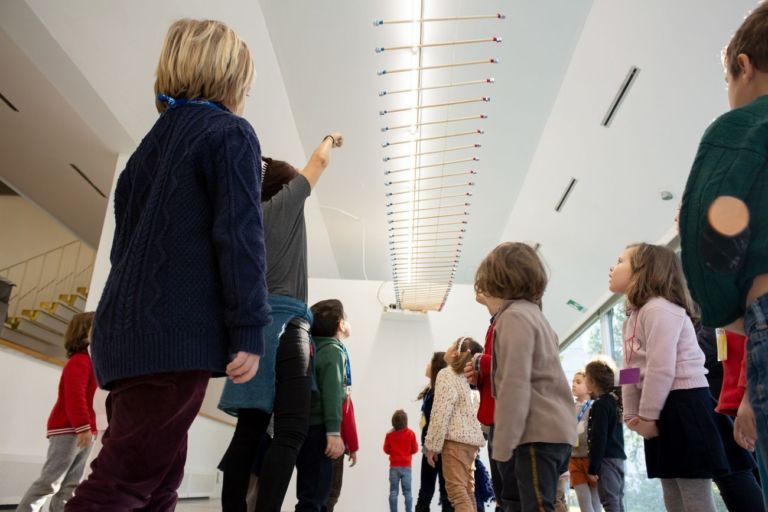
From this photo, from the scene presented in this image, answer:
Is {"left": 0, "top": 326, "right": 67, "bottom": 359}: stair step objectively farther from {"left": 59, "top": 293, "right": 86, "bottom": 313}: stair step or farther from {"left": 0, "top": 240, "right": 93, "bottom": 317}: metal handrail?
{"left": 0, "top": 240, "right": 93, "bottom": 317}: metal handrail

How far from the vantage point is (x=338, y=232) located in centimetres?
790

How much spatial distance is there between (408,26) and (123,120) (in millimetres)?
1902

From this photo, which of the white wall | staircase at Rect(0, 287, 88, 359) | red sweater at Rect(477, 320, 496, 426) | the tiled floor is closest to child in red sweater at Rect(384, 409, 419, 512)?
the tiled floor

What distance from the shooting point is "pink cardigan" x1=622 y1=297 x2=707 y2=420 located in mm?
1965

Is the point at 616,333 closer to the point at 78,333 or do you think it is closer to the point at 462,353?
the point at 462,353

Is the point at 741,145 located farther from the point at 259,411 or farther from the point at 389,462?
the point at 389,462

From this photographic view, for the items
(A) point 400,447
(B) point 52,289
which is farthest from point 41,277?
(A) point 400,447

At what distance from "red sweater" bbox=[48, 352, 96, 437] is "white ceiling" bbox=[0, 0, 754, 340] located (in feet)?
5.00

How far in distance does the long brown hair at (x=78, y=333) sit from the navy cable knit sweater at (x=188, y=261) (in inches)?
85.1

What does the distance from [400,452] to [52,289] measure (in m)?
7.00

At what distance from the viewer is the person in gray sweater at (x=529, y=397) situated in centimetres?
167

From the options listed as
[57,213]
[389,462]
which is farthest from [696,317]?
[57,213]

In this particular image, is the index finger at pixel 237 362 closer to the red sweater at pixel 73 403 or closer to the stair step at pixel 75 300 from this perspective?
the red sweater at pixel 73 403

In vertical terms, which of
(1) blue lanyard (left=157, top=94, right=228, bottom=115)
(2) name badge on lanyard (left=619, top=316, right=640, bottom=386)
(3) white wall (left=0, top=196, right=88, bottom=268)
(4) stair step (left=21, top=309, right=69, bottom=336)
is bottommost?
(2) name badge on lanyard (left=619, top=316, right=640, bottom=386)
